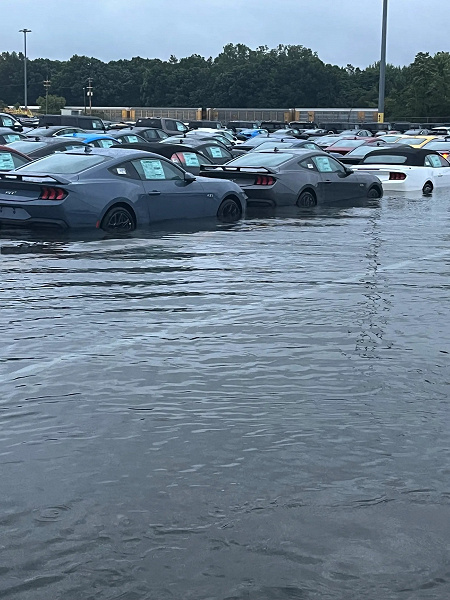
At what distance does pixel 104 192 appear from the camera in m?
15.6

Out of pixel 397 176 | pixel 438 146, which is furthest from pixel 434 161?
pixel 438 146

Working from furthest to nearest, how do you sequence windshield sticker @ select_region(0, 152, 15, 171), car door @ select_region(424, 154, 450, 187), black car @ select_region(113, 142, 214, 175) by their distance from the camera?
car door @ select_region(424, 154, 450, 187), black car @ select_region(113, 142, 214, 175), windshield sticker @ select_region(0, 152, 15, 171)

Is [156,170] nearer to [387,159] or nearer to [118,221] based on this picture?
[118,221]

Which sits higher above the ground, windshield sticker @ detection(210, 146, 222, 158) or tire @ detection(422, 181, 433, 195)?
windshield sticker @ detection(210, 146, 222, 158)

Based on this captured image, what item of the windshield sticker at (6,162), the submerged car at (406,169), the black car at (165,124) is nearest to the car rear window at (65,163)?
the windshield sticker at (6,162)

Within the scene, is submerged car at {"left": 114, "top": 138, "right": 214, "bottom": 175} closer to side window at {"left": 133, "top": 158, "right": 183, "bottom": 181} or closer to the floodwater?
side window at {"left": 133, "top": 158, "right": 183, "bottom": 181}

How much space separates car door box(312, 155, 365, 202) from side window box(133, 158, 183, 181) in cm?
483

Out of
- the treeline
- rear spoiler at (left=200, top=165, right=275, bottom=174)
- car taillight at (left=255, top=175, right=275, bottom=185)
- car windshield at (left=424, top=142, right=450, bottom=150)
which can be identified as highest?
the treeline

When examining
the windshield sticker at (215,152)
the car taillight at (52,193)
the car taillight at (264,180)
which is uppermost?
the windshield sticker at (215,152)

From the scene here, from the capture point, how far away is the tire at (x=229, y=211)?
60.2 ft

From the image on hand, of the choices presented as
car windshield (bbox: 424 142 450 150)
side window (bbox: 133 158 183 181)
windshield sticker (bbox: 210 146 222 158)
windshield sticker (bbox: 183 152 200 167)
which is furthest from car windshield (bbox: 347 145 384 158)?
side window (bbox: 133 158 183 181)

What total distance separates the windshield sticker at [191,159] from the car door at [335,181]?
267cm

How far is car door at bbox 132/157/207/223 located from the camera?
661 inches

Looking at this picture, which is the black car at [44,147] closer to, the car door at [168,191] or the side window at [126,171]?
the car door at [168,191]
